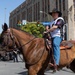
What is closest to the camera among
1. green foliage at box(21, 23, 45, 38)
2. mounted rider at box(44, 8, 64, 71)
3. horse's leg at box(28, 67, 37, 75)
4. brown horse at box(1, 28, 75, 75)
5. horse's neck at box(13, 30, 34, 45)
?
horse's leg at box(28, 67, 37, 75)

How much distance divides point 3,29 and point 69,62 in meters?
2.09

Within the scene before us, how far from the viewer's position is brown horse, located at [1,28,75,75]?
6.99 meters

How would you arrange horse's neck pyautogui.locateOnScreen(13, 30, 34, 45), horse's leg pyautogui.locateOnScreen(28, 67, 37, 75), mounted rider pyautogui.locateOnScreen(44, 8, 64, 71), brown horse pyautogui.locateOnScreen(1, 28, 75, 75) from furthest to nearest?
mounted rider pyautogui.locateOnScreen(44, 8, 64, 71)
horse's neck pyautogui.locateOnScreen(13, 30, 34, 45)
brown horse pyautogui.locateOnScreen(1, 28, 75, 75)
horse's leg pyautogui.locateOnScreen(28, 67, 37, 75)

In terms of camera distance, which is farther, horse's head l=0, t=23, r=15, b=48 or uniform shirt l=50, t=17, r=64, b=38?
uniform shirt l=50, t=17, r=64, b=38

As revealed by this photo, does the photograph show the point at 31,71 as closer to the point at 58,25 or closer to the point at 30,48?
the point at 30,48

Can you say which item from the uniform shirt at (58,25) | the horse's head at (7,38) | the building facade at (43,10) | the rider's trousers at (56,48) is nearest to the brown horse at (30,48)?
the horse's head at (7,38)

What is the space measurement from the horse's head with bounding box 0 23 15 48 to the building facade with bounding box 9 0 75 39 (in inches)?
2546

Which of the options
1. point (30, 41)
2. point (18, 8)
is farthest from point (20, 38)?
point (18, 8)

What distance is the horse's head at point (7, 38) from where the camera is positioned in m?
7.01

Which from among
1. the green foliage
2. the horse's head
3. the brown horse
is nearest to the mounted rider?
the brown horse

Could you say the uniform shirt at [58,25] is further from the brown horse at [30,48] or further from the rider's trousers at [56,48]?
the brown horse at [30,48]

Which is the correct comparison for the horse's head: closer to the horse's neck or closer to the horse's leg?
the horse's neck

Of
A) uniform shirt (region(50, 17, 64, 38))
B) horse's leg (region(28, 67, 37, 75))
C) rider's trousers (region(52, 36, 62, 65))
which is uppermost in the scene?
uniform shirt (region(50, 17, 64, 38))

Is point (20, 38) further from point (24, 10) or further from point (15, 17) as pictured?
point (15, 17)
